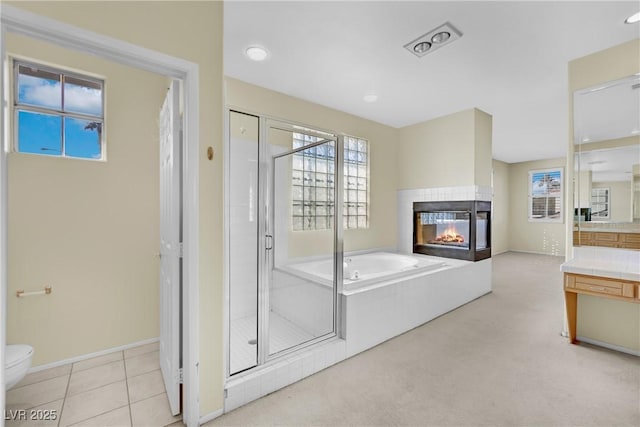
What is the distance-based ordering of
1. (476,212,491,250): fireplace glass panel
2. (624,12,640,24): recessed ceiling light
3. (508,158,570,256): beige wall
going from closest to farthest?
(624,12,640,24): recessed ceiling light, (476,212,491,250): fireplace glass panel, (508,158,570,256): beige wall

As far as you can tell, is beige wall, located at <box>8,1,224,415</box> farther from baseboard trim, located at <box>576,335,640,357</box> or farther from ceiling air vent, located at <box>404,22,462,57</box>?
baseboard trim, located at <box>576,335,640,357</box>

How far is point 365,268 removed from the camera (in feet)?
12.9

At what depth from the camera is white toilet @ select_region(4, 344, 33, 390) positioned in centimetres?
159

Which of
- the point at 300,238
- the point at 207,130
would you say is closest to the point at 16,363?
the point at 207,130

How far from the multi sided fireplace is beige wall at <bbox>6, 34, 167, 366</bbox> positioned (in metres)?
3.62

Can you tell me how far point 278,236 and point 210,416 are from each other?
4.65 feet

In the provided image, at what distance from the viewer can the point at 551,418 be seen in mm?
1635

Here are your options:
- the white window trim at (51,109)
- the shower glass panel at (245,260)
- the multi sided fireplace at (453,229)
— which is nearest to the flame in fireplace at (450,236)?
the multi sided fireplace at (453,229)

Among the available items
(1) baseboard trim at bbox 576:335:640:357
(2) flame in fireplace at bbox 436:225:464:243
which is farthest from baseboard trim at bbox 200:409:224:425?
(2) flame in fireplace at bbox 436:225:464:243

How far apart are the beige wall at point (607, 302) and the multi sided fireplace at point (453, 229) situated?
1.36m

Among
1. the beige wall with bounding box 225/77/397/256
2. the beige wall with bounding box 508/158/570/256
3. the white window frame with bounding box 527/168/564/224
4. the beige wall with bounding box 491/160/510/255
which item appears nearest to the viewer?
the beige wall with bounding box 225/77/397/256

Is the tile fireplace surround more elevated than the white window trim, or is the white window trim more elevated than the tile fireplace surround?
the white window trim

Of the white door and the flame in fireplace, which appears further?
the flame in fireplace

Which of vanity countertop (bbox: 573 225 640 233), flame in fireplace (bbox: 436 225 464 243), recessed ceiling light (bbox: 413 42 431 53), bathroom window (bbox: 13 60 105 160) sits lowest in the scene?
flame in fireplace (bbox: 436 225 464 243)
